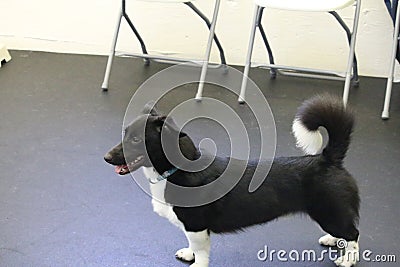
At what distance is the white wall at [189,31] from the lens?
3.36m

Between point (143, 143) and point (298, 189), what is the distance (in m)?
0.47

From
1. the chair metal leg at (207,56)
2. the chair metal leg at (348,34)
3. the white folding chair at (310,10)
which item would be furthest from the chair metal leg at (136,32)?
the chair metal leg at (348,34)

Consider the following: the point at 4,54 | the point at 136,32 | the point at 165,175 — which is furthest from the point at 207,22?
the point at 165,175

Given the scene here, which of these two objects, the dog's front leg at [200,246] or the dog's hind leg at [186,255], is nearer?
the dog's front leg at [200,246]

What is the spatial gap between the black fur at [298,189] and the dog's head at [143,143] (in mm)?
62

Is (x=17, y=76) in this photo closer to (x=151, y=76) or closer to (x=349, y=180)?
(x=151, y=76)

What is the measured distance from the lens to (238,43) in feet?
11.5

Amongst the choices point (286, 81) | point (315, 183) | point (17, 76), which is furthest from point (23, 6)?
point (315, 183)

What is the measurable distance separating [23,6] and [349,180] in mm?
2527

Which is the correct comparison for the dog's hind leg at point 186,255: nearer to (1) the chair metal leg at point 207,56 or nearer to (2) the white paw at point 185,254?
(2) the white paw at point 185,254

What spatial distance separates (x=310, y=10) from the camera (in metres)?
2.76

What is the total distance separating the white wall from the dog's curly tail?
1.74 metres

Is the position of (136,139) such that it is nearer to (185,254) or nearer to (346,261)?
(185,254)

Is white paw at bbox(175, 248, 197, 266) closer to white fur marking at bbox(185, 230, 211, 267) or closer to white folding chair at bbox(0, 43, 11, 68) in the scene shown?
white fur marking at bbox(185, 230, 211, 267)
